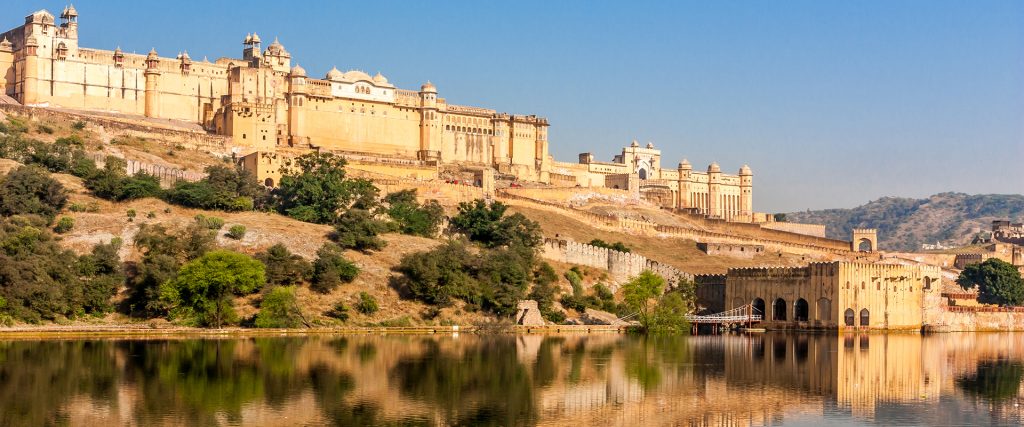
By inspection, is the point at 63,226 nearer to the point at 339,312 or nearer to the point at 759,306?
the point at 339,312

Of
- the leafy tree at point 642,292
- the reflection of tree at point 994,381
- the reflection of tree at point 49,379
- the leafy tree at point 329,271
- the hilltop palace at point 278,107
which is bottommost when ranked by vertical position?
the reflection of tree at point 994,381

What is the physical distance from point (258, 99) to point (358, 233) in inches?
973

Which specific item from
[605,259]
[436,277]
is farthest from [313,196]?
[605,259]

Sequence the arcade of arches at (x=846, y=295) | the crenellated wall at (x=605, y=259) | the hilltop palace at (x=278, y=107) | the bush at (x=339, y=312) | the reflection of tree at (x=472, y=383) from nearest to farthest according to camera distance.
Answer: the reflection of tree at (x=472, y=383)
the bush at (x=339, y=312)
the arcade of arches at (x=846, y=295)
the crenellated wall at (x=605, y=259)
the hilltop palace at (x=278, y=107)

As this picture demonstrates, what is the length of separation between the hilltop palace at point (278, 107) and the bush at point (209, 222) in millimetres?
13184

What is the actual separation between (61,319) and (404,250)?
1585cm

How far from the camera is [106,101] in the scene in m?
79.3

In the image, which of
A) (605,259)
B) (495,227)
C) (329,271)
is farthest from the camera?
(605,259)

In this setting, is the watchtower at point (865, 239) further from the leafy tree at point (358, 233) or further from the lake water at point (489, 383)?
the lake water at point (489, 383)

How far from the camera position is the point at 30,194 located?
5638cm

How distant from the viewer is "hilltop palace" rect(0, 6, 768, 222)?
77.6 metres

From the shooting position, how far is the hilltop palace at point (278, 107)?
77.6 metres

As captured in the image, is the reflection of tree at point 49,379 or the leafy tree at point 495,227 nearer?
the reflection of tree at point 49,379

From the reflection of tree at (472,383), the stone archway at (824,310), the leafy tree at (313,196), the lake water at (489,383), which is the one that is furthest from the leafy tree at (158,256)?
the stone archway at (824,310)
